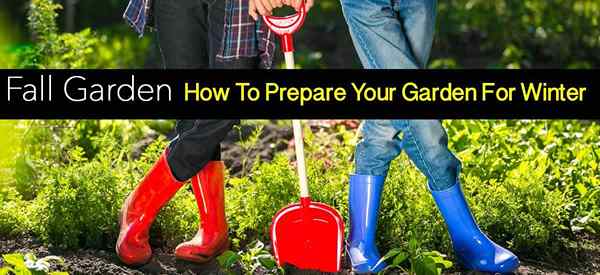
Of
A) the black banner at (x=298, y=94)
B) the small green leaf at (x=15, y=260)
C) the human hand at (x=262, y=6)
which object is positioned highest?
the human hand at (x=262, y=6)

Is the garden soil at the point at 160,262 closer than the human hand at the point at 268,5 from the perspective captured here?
No

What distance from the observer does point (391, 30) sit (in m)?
4.03

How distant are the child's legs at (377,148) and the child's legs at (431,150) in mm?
33

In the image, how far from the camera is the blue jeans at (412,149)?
4.09m

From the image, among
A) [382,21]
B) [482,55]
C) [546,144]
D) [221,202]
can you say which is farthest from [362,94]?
[482,55]

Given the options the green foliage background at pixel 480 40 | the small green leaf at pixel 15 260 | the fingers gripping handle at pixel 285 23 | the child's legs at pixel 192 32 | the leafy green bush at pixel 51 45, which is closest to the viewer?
the small green leaf at pixel 15 260

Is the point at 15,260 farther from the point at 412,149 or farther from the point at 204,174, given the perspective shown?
the point at 412,149

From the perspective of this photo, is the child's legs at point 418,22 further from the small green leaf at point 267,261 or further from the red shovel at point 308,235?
the small green leaf at point 267,261

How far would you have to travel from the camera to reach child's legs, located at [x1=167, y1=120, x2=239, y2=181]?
13.7ft

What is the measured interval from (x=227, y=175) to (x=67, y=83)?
0.70 m

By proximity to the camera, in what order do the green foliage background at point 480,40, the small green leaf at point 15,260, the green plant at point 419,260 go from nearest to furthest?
the small green leaf at point 15,260 → the green plant at point 419,260 → the green foliage background at point 480,40

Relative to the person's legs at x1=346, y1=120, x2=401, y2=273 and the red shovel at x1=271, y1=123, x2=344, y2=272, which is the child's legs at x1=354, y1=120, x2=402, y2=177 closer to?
the person's legs at x1=346, y1=120, x2=401, y2=273

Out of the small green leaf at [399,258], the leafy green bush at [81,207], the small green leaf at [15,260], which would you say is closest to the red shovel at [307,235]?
the small green leaf at [399,258]

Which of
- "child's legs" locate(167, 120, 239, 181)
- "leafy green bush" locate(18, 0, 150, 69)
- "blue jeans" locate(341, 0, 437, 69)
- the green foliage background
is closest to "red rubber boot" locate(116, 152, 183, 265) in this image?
"child's legs" locate(167, 120, 239, 181)
